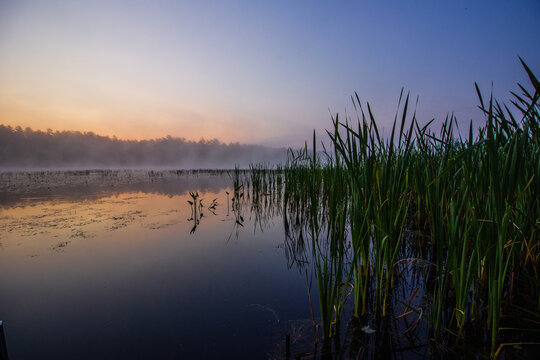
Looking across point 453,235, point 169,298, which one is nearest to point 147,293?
point 169,298

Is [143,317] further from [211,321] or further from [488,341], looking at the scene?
[488,341]

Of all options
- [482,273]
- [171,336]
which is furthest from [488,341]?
[171,336]

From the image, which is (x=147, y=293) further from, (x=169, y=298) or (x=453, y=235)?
(x=453, y=235)

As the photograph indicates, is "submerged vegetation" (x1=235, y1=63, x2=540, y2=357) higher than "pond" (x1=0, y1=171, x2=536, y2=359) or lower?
higher

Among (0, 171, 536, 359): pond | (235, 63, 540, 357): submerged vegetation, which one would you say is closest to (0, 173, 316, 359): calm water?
(0, 171, 536, 359): pond

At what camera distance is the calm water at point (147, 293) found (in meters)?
1.60

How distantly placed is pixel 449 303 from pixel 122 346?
258cm

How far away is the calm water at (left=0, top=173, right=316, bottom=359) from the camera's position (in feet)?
5.26

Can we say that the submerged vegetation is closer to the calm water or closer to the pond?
the pond

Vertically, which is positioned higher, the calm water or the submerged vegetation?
the submerged vegetation

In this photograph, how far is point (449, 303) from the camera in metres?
1.89

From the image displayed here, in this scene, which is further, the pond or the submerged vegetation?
the pond

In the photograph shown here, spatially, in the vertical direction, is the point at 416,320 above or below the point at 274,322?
above

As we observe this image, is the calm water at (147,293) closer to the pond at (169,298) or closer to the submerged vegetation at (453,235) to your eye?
the pond at (169,298)
